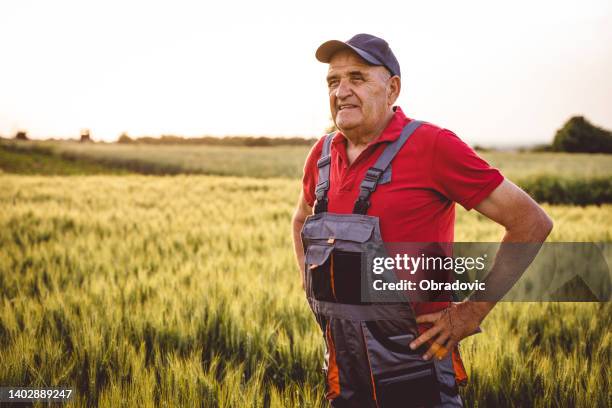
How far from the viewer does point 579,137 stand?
A: 164ft

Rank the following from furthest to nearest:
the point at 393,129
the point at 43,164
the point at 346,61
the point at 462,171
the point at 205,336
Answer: the point at 43,164 < the point at 205,336 < the point at 346,61 < the point at 393,129 < the point at 462,171

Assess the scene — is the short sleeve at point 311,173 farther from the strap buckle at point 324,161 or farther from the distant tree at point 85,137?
the distant tree at point 85,137

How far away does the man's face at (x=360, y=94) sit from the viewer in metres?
1.87

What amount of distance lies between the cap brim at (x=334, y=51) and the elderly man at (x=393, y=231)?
0.01m

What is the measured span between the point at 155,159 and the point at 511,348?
37.8 metres

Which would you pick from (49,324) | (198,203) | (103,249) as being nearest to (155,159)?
(198,203)

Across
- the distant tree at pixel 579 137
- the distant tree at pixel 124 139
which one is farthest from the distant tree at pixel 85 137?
the distant tree at pixel 579 137

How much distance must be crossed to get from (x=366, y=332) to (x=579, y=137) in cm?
5710

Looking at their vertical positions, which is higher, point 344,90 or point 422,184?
point 344,90

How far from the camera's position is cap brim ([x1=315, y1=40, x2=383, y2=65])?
1814 mm

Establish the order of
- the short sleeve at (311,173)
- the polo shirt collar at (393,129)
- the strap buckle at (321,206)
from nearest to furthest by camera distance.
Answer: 1. the polo shirt collar at (393,129)
2. the strap buckle at (321,206)
3. the short sleeve at (311,173)

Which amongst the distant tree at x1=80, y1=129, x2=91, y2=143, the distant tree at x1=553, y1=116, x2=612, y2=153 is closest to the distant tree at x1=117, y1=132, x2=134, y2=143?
the distant tree at x1=80, y1=129, x2=91, y2=143

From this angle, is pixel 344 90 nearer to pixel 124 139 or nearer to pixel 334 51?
pixel 334 51

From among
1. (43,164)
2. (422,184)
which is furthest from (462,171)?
(43,164)
